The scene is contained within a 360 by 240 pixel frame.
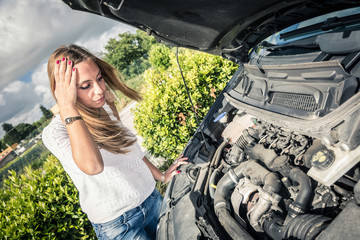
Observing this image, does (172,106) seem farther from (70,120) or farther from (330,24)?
(330,24)

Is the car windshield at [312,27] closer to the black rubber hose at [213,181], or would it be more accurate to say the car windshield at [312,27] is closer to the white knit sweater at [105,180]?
the black rubber hose at [213,181]

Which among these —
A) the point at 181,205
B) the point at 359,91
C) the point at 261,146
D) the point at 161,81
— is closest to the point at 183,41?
the point at 261,146

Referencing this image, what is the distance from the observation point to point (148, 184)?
6.52ft

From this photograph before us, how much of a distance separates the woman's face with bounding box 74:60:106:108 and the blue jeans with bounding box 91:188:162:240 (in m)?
1.04

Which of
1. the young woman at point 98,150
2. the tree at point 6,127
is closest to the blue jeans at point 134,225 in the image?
the young woman at point 98,150

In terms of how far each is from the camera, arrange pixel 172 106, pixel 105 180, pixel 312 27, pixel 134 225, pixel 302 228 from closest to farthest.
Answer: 1. pixel 302 228
2. pixel 312 27
3. pixel 105 180
4. pixel 134 225
5. pixel 172 106

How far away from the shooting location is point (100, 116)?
1.73 metres

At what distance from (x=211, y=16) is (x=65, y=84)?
1195mm

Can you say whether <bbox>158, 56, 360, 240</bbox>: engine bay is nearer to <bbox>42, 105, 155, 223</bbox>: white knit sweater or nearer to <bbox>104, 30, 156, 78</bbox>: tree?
<bbox>42, 105, 155, 223</bbox>: white knit sweater

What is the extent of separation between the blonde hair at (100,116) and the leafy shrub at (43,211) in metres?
1.85

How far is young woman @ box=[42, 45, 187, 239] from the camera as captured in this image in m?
1.36

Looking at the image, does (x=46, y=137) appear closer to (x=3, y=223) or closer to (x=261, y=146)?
(x=261, y=146)

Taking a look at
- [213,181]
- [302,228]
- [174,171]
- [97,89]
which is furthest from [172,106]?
[302,228]

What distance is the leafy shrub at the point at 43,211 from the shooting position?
99.0 inches
